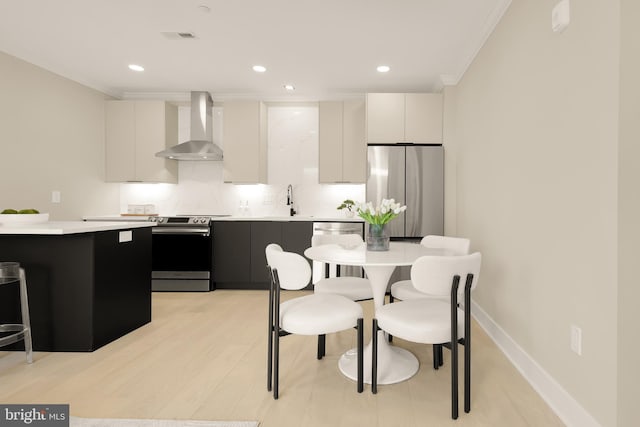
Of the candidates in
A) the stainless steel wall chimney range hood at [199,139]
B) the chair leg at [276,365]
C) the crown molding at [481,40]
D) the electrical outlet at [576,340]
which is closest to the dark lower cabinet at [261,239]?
the stainless steel wall chimney range hood at [199,139]

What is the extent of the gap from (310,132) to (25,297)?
3689mm

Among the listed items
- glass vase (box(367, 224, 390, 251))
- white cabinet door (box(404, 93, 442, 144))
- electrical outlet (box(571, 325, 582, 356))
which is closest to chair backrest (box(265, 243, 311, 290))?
glass vase (box(367, 224, 390, 251))

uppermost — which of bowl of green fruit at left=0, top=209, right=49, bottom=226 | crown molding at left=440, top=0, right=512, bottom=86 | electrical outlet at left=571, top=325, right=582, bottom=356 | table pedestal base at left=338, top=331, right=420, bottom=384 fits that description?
crown molding at left=440, top=0, right=512, bottom=86

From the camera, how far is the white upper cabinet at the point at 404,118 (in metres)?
4.56

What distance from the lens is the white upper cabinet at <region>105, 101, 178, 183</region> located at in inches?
196

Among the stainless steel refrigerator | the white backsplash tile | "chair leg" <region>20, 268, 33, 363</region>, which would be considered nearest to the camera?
"chair leg" <region>20, 268, 33, 363</region>

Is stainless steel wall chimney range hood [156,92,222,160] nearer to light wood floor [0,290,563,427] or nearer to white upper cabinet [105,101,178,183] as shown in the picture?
white upper cabinet [105,101,178,183]

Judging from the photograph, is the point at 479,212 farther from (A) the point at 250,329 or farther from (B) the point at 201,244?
(B) the point at 201,244

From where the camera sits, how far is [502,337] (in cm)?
281

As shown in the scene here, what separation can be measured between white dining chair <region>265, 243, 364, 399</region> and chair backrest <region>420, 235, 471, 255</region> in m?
0.90

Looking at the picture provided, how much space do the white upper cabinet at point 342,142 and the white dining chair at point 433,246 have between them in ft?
7.03

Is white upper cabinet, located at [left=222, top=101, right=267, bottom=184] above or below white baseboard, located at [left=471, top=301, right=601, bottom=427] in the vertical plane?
above

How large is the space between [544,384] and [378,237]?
1208mm

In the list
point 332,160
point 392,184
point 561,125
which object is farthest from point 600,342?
point 332,160
